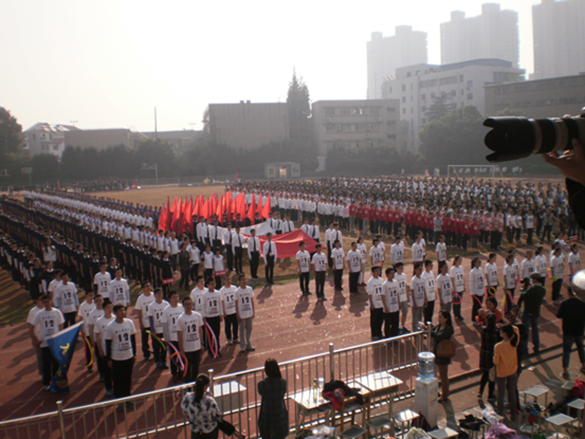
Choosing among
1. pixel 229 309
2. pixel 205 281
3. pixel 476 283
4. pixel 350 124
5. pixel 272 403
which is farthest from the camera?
pixel 350 124

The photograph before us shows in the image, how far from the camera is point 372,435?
22.0 feet

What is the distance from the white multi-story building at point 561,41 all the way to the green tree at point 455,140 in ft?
332

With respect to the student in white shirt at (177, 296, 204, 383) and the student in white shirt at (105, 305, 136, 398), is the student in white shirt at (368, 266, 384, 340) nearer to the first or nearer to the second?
the student in white shirt at (177, 296, 204, 383)

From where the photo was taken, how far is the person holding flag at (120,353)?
25.6 feet

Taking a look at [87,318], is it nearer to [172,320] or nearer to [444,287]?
[172,320]

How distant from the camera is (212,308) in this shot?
959 centimetres

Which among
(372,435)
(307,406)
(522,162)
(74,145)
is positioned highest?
(74,145)

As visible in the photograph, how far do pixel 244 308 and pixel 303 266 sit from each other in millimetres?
4143

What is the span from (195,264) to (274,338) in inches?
223

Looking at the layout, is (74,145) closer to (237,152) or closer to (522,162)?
(237,152)

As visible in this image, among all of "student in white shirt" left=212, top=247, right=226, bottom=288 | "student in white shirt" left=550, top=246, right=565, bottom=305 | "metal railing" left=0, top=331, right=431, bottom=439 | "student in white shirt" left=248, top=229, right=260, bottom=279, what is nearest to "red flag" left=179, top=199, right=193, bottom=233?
"student in white shirt" left=248, top=229, right=260, bottom=279

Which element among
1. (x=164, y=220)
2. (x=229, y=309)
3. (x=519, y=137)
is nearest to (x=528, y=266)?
(x=229, y=309)

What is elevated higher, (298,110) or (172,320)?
(298,110)

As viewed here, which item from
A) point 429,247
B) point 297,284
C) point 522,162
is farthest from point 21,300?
point 522,162
